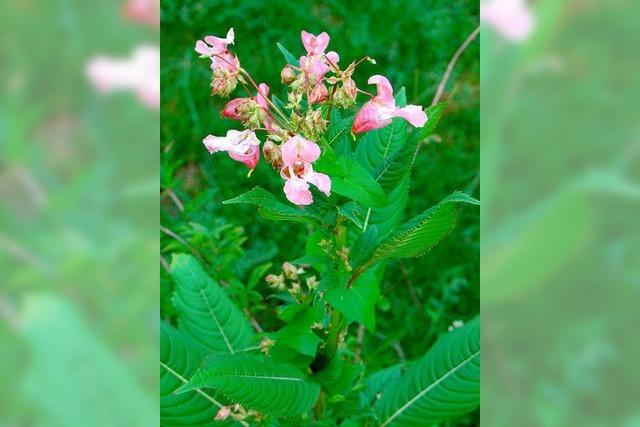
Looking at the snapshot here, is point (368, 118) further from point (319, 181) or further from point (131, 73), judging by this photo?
point (131, 73)

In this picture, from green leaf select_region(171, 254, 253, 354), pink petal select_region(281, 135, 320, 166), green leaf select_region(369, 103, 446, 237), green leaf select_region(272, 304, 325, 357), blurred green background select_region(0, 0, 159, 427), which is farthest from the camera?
green leaf select_region(171, 254, 253, 354)

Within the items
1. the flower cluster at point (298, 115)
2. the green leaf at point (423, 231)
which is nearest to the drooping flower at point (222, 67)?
the flower cluster at point (298, 115)

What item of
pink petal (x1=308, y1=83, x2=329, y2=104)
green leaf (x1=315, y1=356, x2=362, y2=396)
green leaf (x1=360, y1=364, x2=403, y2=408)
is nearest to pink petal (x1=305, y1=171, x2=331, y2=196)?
pink petal (x1=308, y1=83, x2=329, y2=104)

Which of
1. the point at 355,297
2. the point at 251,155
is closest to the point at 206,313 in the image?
the point at 355,297

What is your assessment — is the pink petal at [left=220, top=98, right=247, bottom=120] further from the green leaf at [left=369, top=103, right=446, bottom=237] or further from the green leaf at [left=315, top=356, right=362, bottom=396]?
the green leaf at [left=315, top=356, right=362, bottom=396]

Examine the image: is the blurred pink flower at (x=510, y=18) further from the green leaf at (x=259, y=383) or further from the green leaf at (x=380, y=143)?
the green leaf at (x=259, y=383)

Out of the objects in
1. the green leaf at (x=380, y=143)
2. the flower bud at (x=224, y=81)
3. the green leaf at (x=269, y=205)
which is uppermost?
the green leaf at (x=380, y=143)
